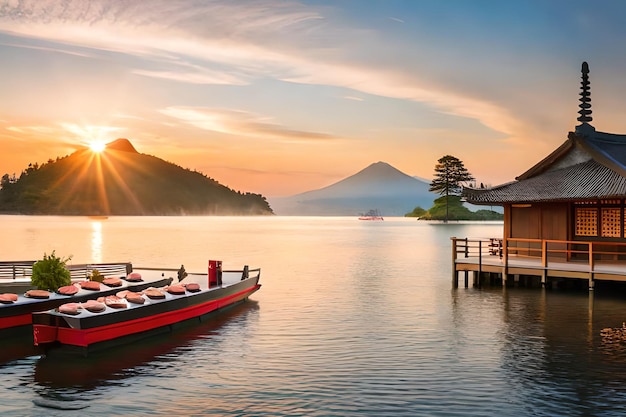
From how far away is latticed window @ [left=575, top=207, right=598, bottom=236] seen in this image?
31.9 m

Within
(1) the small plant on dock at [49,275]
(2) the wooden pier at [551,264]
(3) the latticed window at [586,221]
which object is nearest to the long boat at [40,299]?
(1) the small plant on dock at [49,275]

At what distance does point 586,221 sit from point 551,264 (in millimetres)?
3764

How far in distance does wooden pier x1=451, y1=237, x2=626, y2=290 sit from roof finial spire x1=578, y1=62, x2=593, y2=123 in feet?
30.3

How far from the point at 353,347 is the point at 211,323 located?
6.87 metres

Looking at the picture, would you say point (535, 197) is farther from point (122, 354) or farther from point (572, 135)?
point (122, 354)

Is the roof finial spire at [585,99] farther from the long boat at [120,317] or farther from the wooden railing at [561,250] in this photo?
the long boat at [120,317]

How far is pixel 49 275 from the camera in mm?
23562

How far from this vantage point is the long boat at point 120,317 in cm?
1753

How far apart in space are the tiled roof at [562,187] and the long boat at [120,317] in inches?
A: 677

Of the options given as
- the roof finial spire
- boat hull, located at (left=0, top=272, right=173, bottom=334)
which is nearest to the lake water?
boat hull, located at (left=0, top=272, right=173, bottom=334)

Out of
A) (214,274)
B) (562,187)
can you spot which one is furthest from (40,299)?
(562,187)

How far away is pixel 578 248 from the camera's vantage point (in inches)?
1266

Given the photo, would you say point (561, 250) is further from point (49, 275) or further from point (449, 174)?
point (449, 174)

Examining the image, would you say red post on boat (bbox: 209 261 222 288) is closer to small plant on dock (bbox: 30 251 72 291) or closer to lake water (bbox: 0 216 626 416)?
lake water (bbox: 0 216 626 416)
